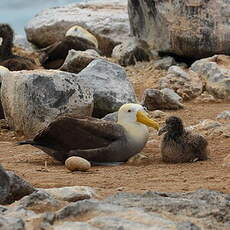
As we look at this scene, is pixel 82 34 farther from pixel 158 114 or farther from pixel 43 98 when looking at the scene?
pixel 43 98

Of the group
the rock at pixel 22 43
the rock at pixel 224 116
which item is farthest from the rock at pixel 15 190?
the rock at pixel 22 43

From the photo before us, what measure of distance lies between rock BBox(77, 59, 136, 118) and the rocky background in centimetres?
2

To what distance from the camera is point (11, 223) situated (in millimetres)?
4555

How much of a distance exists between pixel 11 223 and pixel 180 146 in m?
4.92

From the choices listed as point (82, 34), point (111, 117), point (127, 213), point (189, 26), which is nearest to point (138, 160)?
point (111, 117)

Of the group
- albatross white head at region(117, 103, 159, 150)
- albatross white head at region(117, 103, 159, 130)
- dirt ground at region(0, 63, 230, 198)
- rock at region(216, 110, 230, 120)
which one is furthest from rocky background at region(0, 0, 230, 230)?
albatross white head at region(117, 103, 159, 130)

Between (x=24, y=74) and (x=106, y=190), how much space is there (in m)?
4.84

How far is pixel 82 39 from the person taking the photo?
22031 millimetres

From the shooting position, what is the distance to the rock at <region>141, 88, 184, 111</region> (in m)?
13.3

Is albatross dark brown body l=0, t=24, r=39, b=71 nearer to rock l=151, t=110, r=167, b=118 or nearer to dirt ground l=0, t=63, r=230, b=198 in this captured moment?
rock l=151, t=110, r=167, b=118

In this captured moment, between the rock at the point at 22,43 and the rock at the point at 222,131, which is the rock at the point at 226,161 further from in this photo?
the rock at the point at 22,43

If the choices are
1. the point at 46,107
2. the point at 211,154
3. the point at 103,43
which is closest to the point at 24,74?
the point at 46,107

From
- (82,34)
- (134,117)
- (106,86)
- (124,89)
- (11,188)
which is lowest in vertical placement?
(82,34)

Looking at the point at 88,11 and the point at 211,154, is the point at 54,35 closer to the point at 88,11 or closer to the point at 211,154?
the point at 88,11
